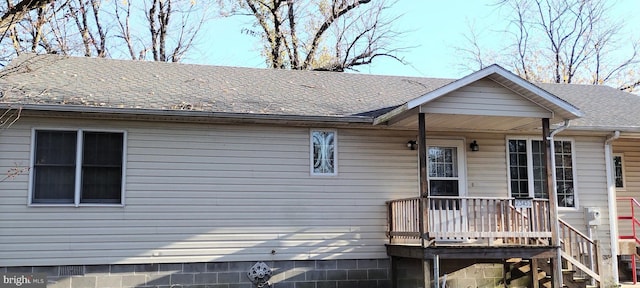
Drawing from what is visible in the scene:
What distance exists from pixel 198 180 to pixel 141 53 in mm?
17350

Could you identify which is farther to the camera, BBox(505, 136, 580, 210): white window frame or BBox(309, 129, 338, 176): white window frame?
BBox(505, 136, 580, 210): white window frame

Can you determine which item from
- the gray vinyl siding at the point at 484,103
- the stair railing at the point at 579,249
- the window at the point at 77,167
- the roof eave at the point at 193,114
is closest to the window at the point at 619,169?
the stair railing at the point at 579,249

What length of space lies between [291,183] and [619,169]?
7639mm

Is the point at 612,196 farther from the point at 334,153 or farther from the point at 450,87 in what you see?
the point at 334,153

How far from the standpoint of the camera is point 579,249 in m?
11.0

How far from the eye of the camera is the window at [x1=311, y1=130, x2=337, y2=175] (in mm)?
11102

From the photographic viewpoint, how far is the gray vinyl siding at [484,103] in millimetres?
9906

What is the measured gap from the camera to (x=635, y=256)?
1263 centimetres

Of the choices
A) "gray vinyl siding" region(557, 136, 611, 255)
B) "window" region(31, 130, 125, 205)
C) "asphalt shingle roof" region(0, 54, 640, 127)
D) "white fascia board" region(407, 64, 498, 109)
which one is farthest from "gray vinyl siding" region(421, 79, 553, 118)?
"window" region(31, 130, 125, 205)

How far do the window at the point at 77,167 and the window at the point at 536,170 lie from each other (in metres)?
7.58

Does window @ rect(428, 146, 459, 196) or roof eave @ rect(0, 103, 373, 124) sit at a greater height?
roof eave @ rect(0, 103, 373, 124)

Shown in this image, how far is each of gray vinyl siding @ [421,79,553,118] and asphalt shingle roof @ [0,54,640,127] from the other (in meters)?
1.69

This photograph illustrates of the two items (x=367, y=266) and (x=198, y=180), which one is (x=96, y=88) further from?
(x=367, y=266)

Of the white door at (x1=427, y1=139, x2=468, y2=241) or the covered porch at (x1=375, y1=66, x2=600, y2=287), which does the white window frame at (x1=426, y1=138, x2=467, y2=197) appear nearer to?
the white door at (x1=427, y1=139, x2=468, y2=241)
